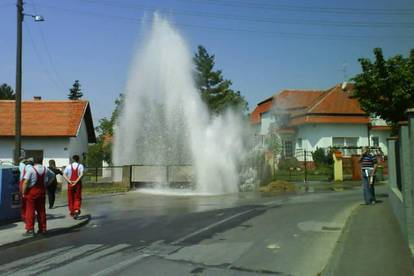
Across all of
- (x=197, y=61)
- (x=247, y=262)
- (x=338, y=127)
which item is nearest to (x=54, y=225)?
(x=247, y=262)

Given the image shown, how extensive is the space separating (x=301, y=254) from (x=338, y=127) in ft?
133

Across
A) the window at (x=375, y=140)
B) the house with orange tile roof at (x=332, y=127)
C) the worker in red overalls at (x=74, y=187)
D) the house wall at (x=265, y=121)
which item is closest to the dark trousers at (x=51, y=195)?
the worker in red overalls at (x=74, y=187)

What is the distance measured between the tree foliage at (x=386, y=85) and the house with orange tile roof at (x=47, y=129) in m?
24.5

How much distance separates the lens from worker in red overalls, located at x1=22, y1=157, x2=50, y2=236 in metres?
11.0

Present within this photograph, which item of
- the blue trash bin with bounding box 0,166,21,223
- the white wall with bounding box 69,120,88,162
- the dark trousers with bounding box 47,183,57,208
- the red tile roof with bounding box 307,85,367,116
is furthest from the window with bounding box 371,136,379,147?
the blue trash bin with bounding box 0,166,21,223

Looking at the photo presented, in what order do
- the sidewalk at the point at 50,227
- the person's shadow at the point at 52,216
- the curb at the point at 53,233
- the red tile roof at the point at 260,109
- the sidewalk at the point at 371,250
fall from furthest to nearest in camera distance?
the red tile roof at the point at 260,109, the person's shadow at the point at 52,216, the sidewalk at the point at 50,227, the curb at the point at 53,233, the sidewalk at the point at 371,250

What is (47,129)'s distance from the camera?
37.5 metres

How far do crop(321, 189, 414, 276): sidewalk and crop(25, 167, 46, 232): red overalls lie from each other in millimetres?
6329

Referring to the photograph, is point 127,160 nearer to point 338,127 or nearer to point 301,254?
point 301,254

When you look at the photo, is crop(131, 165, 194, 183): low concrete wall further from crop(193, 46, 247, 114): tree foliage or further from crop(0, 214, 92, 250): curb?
crop(193, 46, 247, 114): tree foliage

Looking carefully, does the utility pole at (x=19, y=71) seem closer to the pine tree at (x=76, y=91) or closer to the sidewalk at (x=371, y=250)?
the sidewalk at (x=371, y=250)

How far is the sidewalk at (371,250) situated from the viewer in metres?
6.80

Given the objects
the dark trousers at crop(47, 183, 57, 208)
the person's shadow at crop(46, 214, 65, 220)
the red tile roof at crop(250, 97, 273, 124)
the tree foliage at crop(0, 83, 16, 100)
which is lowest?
the person's shadow at crop(46, 214, 65, 220)

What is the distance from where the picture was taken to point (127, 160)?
2878cm
